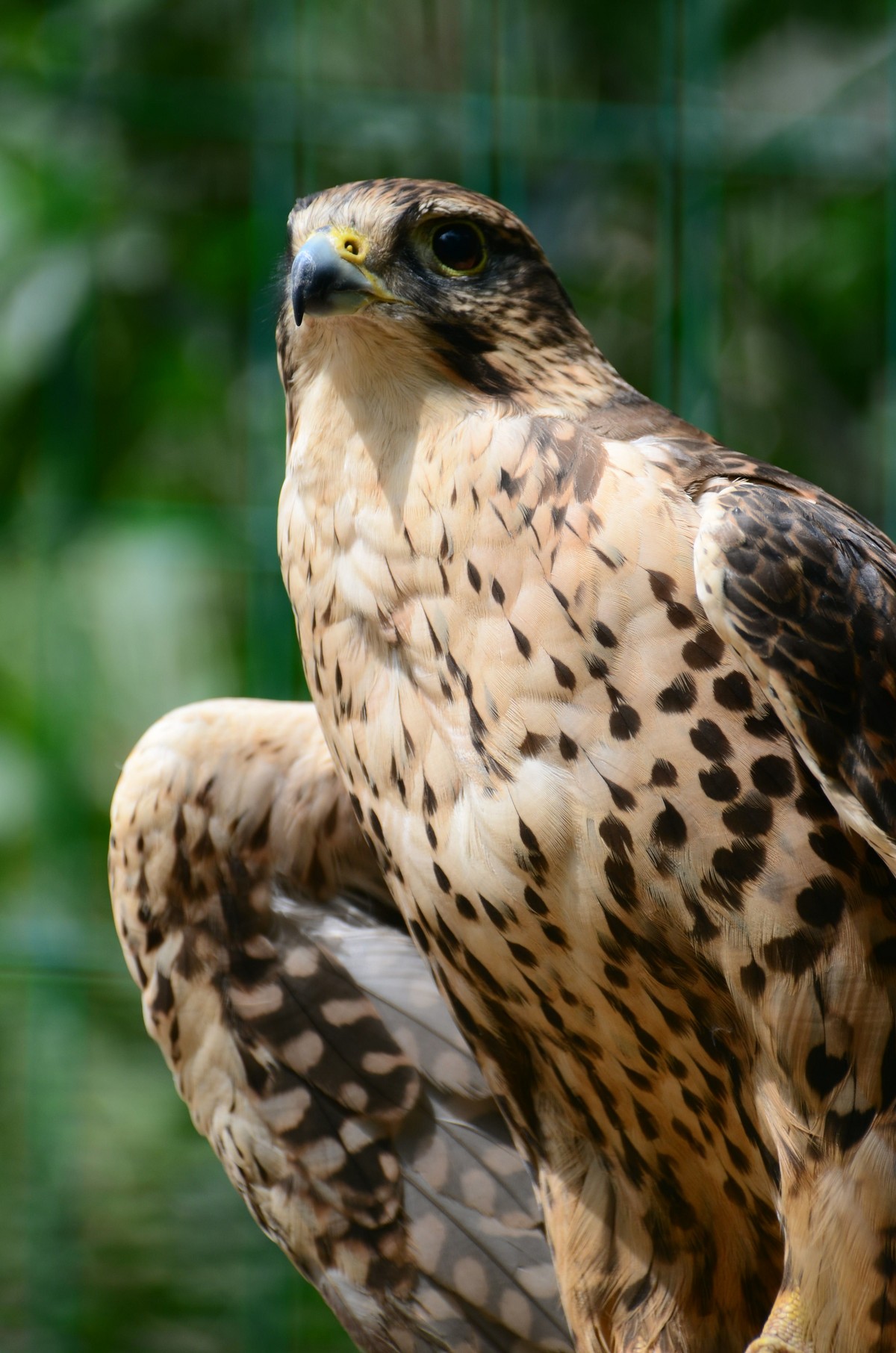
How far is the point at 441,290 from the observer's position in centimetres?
186

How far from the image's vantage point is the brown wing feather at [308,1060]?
223 centimetres

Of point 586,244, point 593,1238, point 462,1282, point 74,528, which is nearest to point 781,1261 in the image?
point 593,1238

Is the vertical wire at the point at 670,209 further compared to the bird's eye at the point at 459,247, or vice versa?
the vertical wire at the point at 670,209

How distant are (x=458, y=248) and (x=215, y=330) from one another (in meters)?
2.32

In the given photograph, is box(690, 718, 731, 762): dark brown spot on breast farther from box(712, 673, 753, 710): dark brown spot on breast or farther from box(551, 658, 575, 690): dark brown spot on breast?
box(551, 658, 575, 690): dark brown spot on breast

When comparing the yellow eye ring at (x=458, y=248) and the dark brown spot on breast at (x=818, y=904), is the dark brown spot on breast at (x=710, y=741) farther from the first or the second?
the yellow eye ring at (x=458, y=248)

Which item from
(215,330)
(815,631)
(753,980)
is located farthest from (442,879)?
(215,330)

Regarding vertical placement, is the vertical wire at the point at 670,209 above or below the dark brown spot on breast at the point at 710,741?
above

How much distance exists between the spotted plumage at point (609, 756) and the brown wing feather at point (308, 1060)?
31 centimetres

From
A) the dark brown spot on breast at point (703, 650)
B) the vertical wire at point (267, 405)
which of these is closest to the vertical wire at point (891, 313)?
the vertical wire at point (267, 405)

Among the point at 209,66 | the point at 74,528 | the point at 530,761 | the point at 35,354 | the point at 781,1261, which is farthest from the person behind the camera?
the point at 209,66

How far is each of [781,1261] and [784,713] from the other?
810 mm

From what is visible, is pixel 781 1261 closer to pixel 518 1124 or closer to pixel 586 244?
pixel 518 1124

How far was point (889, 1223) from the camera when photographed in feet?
5.24
